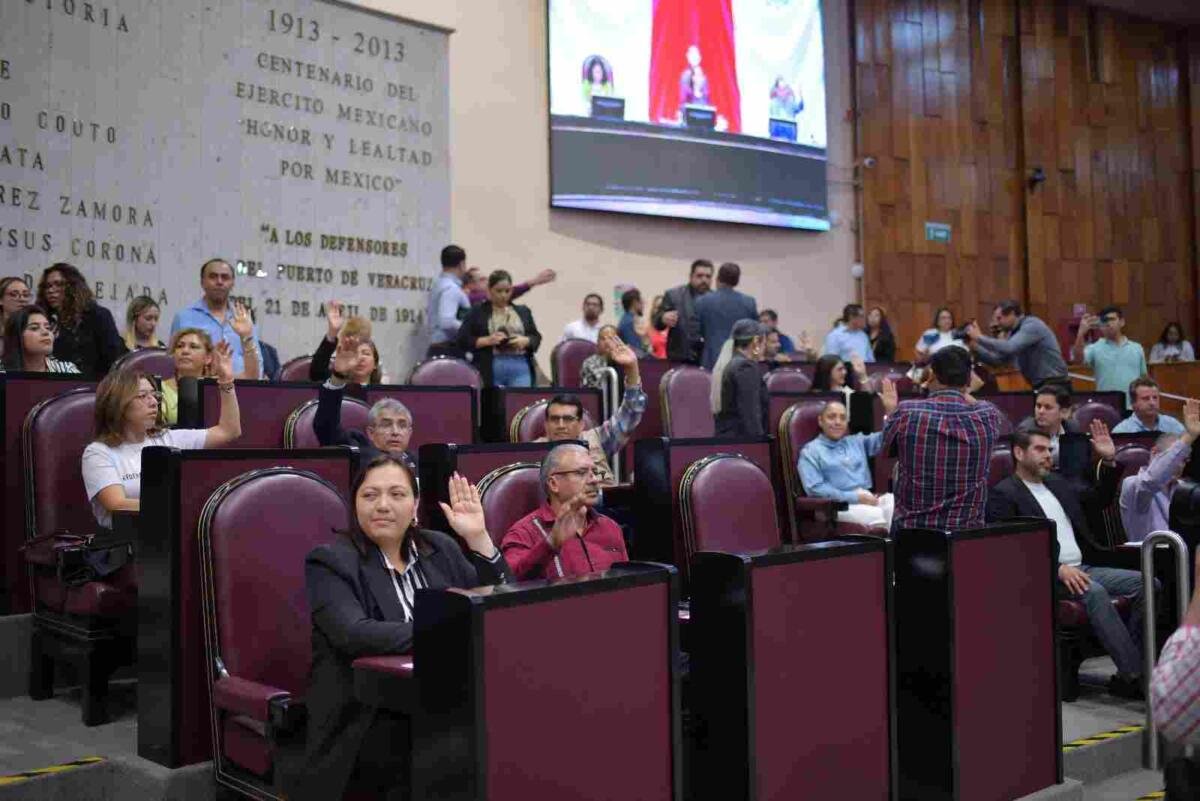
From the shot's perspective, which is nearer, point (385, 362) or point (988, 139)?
point (385, 362)

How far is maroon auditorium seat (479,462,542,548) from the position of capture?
298 cm

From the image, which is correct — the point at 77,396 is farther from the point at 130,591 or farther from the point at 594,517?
the point at 594,517

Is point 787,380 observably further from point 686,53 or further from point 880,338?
point 686,53

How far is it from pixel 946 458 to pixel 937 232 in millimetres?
7631

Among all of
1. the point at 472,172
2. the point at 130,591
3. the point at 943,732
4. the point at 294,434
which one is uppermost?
the point at 472,172

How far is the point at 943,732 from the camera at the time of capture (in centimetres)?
255

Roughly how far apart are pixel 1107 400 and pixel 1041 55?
20.2 feet

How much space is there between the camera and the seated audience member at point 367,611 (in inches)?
78.7

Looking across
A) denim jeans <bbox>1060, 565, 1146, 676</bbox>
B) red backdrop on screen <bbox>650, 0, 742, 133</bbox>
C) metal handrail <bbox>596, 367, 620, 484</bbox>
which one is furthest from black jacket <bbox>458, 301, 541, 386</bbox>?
red backdrop on screen <bbox>650, 0, 742, 133</bbox>

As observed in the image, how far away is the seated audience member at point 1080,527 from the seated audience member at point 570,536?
1.56 m

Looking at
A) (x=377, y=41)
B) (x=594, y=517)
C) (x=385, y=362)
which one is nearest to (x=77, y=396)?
(x=594, y=517)

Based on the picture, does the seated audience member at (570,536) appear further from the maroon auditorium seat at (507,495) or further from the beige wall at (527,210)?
the beige wall at (527,210)

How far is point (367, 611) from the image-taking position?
2146mm

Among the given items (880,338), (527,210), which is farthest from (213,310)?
(880,338)
